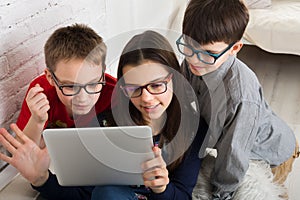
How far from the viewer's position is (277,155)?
1.53 m

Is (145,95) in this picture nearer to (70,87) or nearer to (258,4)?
(70,87)

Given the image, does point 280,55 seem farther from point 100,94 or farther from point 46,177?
point 46,177

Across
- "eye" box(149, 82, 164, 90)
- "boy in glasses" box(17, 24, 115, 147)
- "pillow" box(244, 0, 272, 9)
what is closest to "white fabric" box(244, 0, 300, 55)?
"pillow" box(244, 0, 272, 9)

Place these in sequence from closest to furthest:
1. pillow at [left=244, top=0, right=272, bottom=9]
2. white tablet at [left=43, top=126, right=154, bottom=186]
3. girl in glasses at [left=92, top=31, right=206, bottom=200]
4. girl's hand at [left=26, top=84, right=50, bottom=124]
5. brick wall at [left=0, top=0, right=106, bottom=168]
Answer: white tablet at [left=43, top=126, right=154, bottom=186] → girl in glasses at [left=92, top=31, right=206, bottom=200] → girl's hand at [left=26, top=84, right=50, bottom=124] → brick wall at [left=0, top=0, right=106, bottom=168] → pillow at [left=244, top=0, right=272, bottom=9]

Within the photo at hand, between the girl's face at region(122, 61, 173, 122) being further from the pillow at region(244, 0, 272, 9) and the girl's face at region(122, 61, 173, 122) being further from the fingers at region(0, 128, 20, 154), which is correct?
the pillow at region(244, 0, 272, 9)

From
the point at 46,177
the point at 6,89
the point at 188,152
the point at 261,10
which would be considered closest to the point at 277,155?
the point at 188,152

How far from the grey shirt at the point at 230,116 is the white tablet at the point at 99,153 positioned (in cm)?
29

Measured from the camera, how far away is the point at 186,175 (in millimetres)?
1273

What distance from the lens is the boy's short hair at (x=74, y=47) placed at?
130 centimetres

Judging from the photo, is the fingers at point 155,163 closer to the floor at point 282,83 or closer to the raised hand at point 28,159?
the raised hand at point 28,159

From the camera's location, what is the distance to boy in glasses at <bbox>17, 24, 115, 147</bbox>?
1.28 meters

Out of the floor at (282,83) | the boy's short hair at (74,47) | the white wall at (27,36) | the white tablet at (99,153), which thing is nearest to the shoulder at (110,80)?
the white wall at (27,36)

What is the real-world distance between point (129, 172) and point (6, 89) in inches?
20.9

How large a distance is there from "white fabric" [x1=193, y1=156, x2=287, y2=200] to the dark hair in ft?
0.53
